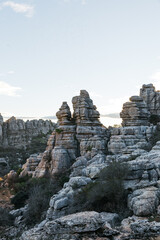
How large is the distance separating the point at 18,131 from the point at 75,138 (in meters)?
36.5

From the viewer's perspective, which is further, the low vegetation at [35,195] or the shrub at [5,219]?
the shrub at [5,219]

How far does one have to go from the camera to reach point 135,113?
100.0 ft

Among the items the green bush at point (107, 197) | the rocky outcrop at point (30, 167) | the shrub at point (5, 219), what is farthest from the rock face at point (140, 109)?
the shrub at point (5, 219)

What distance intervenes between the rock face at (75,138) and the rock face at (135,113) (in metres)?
3.42

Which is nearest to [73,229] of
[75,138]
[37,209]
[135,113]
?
[37,209]

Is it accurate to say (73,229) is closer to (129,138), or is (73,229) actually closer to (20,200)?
(20,200)

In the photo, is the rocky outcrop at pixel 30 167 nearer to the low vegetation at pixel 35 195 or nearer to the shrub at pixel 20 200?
the low vegetation at pixel 35 195

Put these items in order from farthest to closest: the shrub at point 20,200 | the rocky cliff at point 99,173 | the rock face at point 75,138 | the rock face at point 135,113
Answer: the rock face at point 135,113 < the rock face at point 75,138 < the shrub at point 20,200 < the rocky cliff at point 99,173

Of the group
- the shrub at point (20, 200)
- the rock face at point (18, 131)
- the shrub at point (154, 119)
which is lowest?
the shrub at point (20, 200)

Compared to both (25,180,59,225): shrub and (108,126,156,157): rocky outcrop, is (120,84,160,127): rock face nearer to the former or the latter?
(108,126,156,157): rocky outcrop

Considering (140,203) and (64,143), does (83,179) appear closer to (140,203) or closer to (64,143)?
(140,203)

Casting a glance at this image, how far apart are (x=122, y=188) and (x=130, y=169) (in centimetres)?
199

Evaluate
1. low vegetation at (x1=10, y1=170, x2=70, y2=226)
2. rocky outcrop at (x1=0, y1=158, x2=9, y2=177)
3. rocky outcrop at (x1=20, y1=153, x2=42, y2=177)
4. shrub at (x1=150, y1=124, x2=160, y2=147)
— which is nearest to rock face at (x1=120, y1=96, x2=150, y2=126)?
shrub at (x1=150, y1=124, x2=160, y2=147)

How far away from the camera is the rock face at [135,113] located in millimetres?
30422
